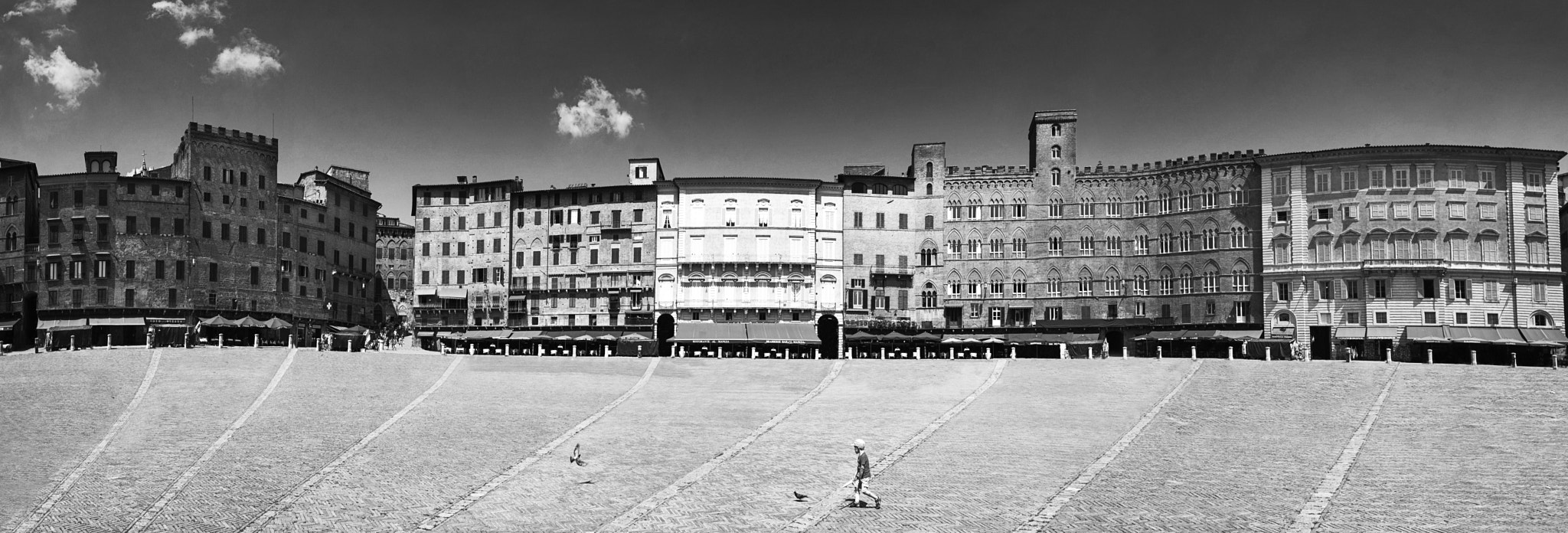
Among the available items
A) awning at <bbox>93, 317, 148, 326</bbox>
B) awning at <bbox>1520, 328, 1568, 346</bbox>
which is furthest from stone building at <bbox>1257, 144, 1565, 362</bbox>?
awning at <bbox>93, 317, 148, 326</bbox>

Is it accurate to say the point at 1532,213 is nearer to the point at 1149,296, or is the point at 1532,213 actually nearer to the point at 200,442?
the point at 1149,296

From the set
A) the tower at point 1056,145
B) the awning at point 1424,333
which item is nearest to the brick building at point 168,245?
the tower at point 1056,145

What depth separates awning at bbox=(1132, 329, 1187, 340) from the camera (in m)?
80.6

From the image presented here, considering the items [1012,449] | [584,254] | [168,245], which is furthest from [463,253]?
[1012,449]

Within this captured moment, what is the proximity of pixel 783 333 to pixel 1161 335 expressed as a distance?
87.6 feet

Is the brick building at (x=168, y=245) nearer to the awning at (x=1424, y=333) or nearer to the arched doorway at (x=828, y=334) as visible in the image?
the arched doorway at (x=828, y=334)

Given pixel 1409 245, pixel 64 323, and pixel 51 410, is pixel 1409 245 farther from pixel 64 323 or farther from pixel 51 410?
pixel 64 323

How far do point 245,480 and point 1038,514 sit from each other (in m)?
26.0

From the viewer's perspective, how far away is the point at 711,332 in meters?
86.3

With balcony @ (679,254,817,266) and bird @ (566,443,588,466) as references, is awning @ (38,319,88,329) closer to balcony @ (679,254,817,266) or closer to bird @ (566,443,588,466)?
balcony @ (679,254,817,266)

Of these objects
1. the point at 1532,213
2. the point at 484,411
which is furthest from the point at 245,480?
the point at 1532,213

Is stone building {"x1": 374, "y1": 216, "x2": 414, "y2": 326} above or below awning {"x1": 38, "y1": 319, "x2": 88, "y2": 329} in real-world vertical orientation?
above

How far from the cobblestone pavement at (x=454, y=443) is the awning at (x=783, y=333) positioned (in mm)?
17740

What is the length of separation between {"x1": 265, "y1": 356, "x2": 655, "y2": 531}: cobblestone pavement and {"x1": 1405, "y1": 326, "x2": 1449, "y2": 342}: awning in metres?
50.4
